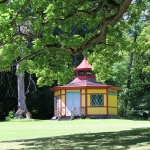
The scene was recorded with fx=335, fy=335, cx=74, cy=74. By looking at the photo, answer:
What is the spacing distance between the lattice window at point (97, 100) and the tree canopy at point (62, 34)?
13.8m

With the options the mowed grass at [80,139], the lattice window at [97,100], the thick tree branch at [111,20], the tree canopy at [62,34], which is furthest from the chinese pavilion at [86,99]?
the thick tree branch at [111,20]

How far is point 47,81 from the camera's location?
55.7 feet

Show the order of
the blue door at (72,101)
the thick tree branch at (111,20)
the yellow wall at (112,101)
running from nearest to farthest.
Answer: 1. the thick tree branch at (111,20)
2. the blue door at (72,101)
3. the yellow wall at (112,101)

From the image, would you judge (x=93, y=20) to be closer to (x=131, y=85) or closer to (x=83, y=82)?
(x=83, y=82)

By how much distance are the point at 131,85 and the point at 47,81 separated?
23.9 m

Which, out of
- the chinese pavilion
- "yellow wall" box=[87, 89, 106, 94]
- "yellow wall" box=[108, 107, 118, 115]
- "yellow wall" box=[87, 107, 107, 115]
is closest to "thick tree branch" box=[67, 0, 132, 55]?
the chinese pavilion

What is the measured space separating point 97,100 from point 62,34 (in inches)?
710

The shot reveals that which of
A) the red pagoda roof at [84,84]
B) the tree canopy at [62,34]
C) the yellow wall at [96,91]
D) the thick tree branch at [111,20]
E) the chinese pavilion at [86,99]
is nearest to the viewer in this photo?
the thick tree branch at [111,20]

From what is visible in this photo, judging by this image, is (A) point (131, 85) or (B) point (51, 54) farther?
(A) point (131, 85)

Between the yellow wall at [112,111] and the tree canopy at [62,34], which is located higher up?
the tree canopy at [62,34]

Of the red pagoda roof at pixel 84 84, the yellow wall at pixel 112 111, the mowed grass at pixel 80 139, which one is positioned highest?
the red pagoda roof at pixel 84 84

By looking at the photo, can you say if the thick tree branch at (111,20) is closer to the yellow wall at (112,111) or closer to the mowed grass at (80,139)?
the mowed grass at (80,139)

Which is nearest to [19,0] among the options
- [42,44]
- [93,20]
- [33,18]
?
[33,18]

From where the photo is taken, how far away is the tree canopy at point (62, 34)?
11492mm
